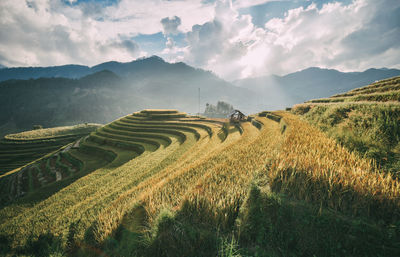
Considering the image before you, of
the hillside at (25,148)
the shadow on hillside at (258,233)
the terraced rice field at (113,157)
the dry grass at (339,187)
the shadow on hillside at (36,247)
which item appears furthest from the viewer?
the hillside at (25,148)

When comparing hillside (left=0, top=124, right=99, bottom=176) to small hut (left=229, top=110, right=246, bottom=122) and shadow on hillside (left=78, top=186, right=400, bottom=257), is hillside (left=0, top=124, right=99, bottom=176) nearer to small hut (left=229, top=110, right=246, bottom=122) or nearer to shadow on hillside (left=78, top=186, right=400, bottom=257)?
small hut (left=229, top=110, right=246, bottom=122)

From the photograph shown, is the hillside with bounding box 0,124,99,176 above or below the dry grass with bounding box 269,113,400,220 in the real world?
below

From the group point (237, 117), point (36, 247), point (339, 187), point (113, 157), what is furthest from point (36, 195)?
point (237, 117)

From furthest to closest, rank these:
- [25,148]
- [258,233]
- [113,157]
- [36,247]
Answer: [25,148], [113,157], [36,247], [258,233]

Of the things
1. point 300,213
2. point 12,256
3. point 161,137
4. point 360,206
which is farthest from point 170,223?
point 161,137

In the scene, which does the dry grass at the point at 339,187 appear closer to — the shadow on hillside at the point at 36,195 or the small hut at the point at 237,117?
the shadow on hillside at the point at 36,195

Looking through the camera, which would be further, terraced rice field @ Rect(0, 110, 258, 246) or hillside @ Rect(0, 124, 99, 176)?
hillside @ Rect(0, 124, 99, 176)

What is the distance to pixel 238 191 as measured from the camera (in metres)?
3.65

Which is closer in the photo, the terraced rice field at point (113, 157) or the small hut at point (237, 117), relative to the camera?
the terraced rice field at point (113, 157)

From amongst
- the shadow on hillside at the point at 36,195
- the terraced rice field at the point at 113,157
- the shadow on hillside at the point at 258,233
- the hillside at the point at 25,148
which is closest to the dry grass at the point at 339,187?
the shadow on hillside at the point at 258,233

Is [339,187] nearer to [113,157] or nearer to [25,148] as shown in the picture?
[113,157]

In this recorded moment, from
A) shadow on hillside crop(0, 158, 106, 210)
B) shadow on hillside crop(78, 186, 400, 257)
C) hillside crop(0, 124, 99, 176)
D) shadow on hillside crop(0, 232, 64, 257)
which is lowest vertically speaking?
hillside crop(0, 124, 99, 176)

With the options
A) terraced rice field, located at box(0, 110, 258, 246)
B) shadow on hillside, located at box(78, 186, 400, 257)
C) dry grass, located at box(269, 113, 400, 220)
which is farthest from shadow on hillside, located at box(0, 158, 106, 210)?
dry grass, located at box(269, 113, 400, 220)

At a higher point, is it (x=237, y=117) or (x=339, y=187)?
(x=237, y=117)
